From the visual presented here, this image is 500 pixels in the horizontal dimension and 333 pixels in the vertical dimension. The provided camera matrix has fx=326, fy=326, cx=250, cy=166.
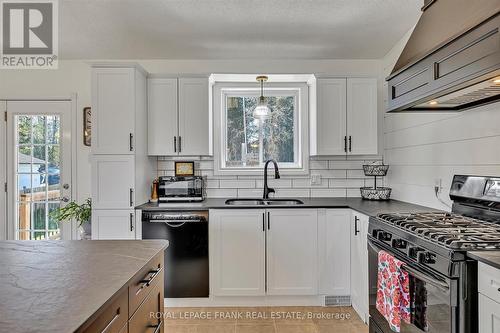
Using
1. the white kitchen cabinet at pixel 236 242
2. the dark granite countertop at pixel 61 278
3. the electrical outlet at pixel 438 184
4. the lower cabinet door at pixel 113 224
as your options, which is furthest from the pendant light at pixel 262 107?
the dark granite countertop at pixel 61 278

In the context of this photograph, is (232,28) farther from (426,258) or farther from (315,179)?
(426,258)

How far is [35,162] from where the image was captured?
3.62 meters

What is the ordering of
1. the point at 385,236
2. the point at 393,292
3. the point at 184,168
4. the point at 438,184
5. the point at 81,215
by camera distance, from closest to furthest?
the point at 393,292
the point at 385,236
the point at 438,184
the point at 81,215
the point at 184,168

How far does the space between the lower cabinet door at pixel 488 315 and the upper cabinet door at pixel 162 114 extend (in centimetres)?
270

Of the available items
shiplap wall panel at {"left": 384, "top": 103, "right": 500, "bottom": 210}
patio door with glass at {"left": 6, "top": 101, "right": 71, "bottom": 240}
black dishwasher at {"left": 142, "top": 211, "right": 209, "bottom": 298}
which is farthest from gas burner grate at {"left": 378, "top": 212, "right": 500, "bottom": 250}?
patio door with glass at {"left": 6, "top": 101, "right": 71, "bottom": 240}

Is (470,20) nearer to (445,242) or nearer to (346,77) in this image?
(445,242)

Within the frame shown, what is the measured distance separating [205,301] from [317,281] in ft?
3.38

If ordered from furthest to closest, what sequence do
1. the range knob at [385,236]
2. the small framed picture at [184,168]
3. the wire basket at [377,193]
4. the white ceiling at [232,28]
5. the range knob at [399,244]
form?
the small framed picture at [184,168] → the wire basket at [377,193] → the white ceiling at [232,28] → the range knob at [385,236] → the range knob at [399,244]

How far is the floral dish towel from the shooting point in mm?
1670

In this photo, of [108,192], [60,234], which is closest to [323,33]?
[108,192]

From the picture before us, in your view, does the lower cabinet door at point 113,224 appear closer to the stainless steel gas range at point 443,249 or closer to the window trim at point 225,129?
the window trim at point 225,129

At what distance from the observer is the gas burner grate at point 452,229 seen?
4.52ft

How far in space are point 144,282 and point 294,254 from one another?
1.76 m

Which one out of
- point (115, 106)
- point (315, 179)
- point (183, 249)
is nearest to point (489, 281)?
point (183, 249)
